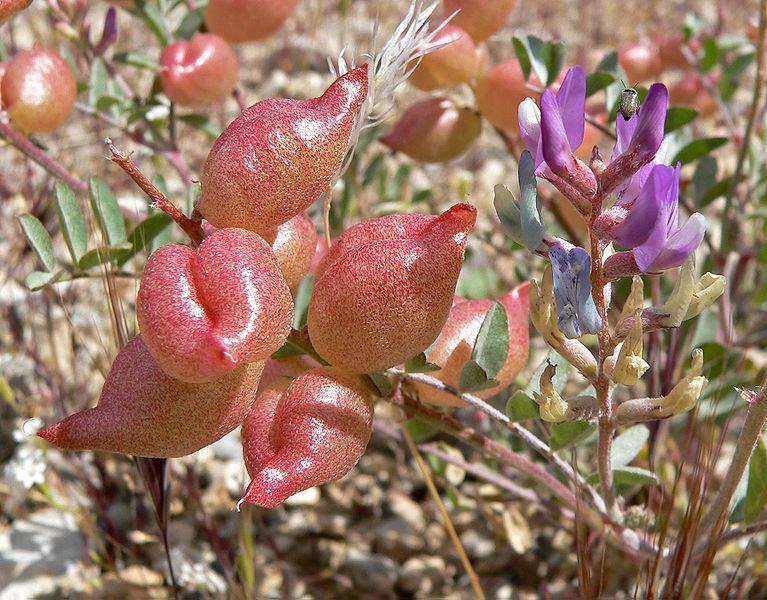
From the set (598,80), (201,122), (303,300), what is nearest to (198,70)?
(201,122)

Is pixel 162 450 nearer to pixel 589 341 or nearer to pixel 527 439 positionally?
pixel 527 439

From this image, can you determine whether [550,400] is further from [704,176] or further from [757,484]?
[704,176]

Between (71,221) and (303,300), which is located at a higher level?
(71,221)

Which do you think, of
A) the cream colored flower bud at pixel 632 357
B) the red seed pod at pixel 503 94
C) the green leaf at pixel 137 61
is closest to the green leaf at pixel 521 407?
the cream colored flower bud at pixel 632 357

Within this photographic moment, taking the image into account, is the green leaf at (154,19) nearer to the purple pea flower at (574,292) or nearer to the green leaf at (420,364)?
the green leaf at (420,364)

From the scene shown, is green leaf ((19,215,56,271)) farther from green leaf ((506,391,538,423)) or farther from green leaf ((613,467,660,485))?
green leaf ((613,467,660,485))

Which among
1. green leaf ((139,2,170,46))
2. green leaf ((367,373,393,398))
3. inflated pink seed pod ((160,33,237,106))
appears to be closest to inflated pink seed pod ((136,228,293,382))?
green leaf ((367,373,393,398))

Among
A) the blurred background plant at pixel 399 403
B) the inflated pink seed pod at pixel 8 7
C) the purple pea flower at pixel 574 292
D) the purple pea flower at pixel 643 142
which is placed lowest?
the blurred background plant at pixel 399 403
